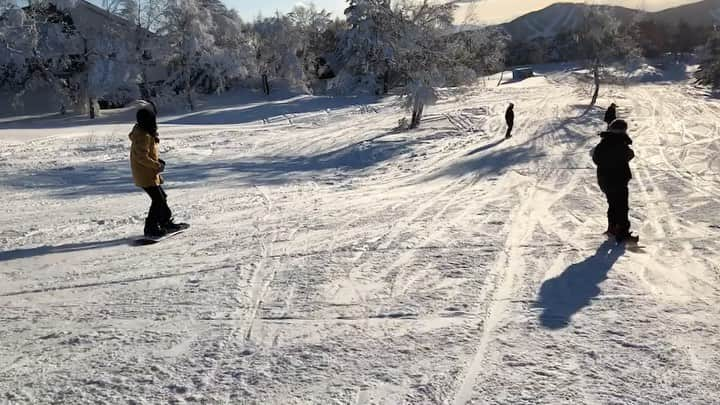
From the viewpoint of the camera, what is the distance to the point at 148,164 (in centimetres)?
629

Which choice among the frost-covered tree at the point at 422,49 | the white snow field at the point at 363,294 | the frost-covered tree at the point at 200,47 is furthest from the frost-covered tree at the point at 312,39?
the white snow field at the point at 363,294

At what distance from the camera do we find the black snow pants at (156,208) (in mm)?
6500

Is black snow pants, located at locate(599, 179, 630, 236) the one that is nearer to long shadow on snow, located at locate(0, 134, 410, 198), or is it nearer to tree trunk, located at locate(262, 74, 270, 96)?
long shadow on snow, located at locate(0, 134, 410, 198)

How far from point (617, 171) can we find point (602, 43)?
33.1 m

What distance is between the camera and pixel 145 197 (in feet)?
31.7

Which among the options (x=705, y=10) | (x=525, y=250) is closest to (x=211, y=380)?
(x=525, y=250)

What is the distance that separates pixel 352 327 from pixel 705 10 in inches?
4296

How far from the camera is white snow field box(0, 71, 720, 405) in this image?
3.29m

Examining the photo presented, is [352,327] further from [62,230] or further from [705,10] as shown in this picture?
[705,10]

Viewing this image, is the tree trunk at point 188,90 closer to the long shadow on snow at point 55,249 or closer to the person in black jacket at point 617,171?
the long shadow on snow at point 55,249

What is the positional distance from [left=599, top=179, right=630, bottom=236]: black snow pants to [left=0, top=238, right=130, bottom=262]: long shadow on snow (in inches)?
232

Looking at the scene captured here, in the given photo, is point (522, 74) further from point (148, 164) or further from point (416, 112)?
point (148, 164)

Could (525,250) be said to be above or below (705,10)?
below

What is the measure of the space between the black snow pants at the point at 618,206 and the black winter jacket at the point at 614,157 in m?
0.05
